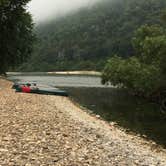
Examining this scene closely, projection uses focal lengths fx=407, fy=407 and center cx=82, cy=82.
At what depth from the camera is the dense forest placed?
60312 mm

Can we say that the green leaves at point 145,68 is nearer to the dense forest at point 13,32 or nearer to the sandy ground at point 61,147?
the dense forest at point 13,32

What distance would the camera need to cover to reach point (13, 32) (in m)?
61.3

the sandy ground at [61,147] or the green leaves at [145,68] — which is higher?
the green leaves at [145,68]

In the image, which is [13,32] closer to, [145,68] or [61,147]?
[145,68]

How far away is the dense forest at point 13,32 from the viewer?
60.3m

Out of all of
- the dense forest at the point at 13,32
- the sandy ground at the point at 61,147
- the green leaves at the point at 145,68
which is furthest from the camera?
the dense forest at the point at 13,32

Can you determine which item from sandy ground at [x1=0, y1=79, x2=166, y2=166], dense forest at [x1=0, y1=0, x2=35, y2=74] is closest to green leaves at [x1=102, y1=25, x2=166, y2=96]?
dense forest at [x1=0, y1=0, x2=35, y2=74]

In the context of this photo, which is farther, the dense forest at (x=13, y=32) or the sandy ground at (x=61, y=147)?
the dense forest at (x=13, y=32)

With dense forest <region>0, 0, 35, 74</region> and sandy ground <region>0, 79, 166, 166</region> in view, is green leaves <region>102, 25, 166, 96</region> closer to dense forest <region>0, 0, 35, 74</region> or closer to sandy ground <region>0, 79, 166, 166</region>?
dense forest <region>0, 0, 35, 74</region>

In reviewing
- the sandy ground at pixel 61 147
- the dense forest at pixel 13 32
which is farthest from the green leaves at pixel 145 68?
the sandy ground at pixel 61 147

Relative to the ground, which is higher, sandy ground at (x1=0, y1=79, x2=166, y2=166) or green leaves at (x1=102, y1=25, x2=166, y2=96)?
green leaves at (x1=102, y1=25, x2=166, y2=96)

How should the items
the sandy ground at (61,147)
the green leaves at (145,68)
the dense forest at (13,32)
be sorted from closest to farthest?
the sandy ground at (61,147) → the green leaves at (145,68) → the dense forest at (13,32)

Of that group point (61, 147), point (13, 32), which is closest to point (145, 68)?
point (13, 32)

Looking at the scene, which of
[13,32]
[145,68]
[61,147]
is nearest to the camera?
[61,147]
